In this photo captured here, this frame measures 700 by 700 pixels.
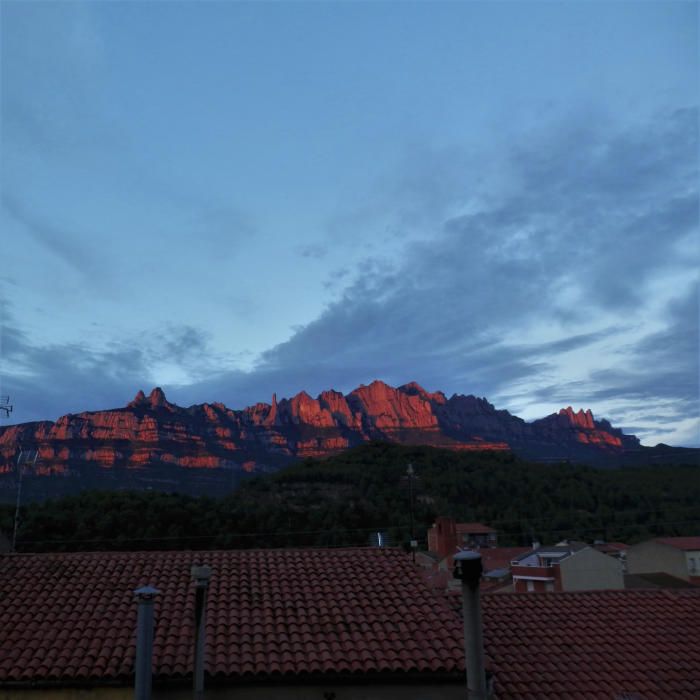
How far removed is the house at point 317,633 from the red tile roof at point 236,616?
27mm

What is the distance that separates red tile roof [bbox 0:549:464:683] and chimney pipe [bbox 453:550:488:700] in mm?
3039

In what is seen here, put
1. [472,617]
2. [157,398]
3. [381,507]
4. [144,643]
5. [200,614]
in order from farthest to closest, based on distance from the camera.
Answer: [157,398]
[381,507]
[200,614]
[144,643]
[472,617]

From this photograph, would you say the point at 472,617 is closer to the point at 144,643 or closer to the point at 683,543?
the point at 144,643

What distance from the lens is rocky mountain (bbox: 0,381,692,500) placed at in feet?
302

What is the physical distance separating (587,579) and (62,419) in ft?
348

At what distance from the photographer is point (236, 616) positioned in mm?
10398

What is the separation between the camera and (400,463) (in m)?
91.6

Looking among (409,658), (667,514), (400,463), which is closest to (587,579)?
(409,658)

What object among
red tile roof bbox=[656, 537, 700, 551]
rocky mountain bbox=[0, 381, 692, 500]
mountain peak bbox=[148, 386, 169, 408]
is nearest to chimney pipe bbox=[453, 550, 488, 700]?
red tile roof bbox=[656, 537, 700, 551]

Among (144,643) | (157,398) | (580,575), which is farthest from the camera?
(157,398)

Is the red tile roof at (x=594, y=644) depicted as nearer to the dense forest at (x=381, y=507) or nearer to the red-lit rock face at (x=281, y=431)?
the dense forest at (x=381, y=507)

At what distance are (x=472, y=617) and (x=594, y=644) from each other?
6674mm

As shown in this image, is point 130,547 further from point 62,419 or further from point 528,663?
point 62,419

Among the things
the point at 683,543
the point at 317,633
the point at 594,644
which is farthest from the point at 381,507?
the point at 317,633
